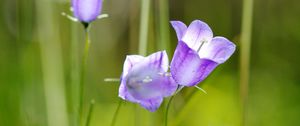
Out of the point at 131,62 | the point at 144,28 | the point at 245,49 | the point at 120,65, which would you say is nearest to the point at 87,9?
the point at 131,62

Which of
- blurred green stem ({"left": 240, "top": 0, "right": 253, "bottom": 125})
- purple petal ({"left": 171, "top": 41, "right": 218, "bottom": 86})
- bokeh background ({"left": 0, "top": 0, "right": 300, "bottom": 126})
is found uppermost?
purple petal ({"left": 171, "top": 41, "right": 218, "bottom": 86})

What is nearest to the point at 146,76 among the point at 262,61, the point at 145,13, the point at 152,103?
the point at 152,103

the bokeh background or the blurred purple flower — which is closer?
the blurred purple flower

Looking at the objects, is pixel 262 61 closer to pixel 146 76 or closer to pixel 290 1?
pixel 290 1

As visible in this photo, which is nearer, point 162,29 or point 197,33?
point 197,33

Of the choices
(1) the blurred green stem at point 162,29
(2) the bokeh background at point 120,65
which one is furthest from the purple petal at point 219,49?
(1) the blurred green stem at point 162,29

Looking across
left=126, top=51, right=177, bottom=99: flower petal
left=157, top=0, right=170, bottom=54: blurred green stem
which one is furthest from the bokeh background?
left=126, top=51, right=177, bottom=99: flower petal

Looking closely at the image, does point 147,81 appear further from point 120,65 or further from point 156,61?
point 120,65

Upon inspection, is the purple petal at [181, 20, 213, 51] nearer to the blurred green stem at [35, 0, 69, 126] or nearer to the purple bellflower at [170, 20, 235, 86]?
the purple bellflower at [170, 20, 235, 86]

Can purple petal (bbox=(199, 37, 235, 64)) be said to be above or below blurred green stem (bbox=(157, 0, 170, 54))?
above
